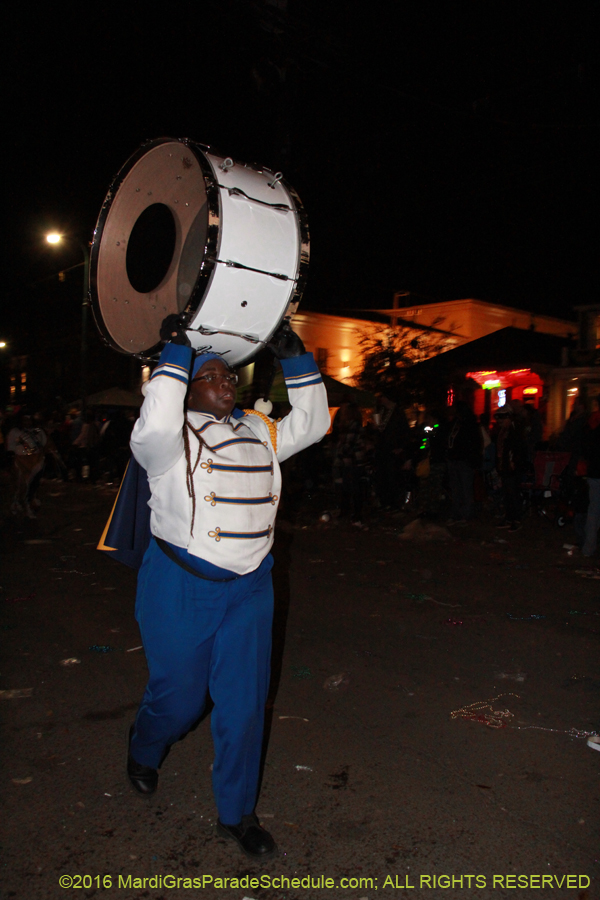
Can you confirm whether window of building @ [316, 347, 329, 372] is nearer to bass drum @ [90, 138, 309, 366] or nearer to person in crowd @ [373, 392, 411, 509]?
person in crowd @ [373, 392, 411, 509]

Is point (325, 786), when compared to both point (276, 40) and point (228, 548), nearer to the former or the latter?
point (228, 548)

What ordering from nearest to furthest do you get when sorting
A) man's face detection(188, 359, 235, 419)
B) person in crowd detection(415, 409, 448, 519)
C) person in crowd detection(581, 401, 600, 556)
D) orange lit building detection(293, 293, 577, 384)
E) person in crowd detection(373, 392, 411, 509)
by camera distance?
man's face detection(188, 359, 235, 419) → person in crowd detection(581, 401, 600, 556) → person in crowd detection(415, 409, 448, 519) → person in crowd detection(373, 392, 411, 509) → orange lit building detection(293, 293, 577, 384)

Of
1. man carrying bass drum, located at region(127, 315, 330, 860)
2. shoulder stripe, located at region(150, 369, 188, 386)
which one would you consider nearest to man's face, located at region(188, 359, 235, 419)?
man carrying bass drum, located at region(127, 315, 330, 860)

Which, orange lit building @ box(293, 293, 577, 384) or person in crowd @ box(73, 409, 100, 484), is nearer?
person in crowd @ box(73, 409, 100, 484)

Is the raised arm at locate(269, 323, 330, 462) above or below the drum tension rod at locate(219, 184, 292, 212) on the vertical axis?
below

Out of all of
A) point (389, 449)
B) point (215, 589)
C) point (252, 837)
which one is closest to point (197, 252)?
point (215, 589)

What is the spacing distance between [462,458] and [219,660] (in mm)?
8173

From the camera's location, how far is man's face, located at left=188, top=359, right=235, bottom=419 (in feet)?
9.29

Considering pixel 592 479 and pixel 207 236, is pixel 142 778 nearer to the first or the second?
pixel 207 236

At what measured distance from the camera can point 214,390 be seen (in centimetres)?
283

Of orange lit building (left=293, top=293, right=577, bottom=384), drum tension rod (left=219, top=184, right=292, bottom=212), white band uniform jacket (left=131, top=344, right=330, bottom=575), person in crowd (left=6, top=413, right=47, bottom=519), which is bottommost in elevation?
person in crowd (left=6, top=413, right=47, bottom=519)

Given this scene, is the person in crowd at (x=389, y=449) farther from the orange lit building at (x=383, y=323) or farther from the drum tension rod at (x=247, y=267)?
the orange lit building at (x=383, y=323)

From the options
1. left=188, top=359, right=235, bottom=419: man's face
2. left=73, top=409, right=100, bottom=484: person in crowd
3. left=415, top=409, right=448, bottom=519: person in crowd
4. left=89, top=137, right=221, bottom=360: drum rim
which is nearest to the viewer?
left=89, top=137, right=221, bottom=360: drum rim

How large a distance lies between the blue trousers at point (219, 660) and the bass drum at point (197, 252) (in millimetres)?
948
